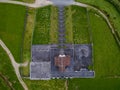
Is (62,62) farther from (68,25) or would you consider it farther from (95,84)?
(68,25)

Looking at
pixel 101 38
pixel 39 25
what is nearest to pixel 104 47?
pixel 101 38

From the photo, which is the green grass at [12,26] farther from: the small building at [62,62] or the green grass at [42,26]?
the small building at [62,62]

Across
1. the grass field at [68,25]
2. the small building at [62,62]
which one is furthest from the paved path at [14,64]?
the grass field at [68,25]

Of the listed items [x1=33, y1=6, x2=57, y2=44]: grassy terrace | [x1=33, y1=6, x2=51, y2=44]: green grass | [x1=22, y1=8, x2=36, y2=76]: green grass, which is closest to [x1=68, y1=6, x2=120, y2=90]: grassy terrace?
[x1=33, y1=6, x2=57, y2=44]: grassy terrace

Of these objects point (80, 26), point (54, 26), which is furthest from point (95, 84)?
point (54, 26)

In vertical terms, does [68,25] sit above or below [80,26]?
above

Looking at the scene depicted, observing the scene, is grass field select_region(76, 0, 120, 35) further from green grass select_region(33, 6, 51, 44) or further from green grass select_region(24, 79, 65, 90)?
green grass select_region(24, 79, 65, 90)

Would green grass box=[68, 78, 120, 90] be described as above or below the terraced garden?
below
